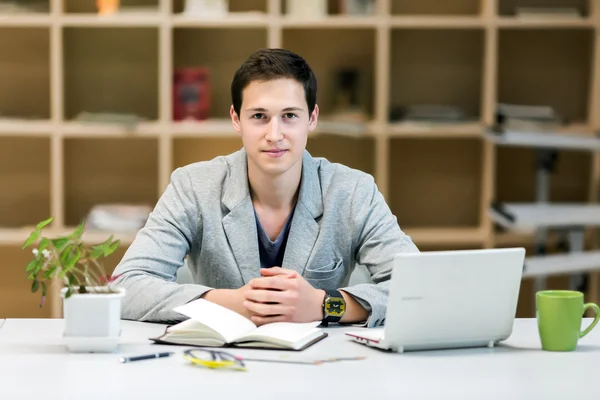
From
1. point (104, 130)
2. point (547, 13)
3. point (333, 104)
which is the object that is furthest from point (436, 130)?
point (104, 130)

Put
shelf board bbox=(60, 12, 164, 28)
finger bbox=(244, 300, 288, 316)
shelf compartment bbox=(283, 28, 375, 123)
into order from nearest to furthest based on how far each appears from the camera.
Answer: finger bbox=(244, 300, 288, 316) → shelf board bbox=(60, 12, 164, 28) → shelf compartment bbox=(283, 28, 375, 123)

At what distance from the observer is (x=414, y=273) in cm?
176

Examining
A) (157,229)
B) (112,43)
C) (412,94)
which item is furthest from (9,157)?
(157,229)

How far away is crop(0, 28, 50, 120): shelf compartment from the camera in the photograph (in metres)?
4.50

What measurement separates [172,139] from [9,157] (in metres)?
0.80

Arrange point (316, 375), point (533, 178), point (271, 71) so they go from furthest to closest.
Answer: point (533, 178) < point (271, 71) < point (316, 375)

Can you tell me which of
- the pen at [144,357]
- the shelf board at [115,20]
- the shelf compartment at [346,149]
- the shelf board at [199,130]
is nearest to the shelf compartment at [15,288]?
the shelf board at [199,130]

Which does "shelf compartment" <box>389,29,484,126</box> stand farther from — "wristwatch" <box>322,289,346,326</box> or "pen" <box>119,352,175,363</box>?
"pen" <box>119,352,175,363</box>

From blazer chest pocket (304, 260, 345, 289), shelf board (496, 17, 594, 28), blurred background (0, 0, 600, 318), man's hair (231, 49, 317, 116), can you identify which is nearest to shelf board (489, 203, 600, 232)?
blurred background (0, 0, 600, 318)

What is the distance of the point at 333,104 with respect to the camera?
4461 millimetres

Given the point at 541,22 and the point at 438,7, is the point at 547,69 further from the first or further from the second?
the point at 438,7

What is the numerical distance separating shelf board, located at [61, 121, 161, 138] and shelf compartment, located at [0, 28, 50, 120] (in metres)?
0.29

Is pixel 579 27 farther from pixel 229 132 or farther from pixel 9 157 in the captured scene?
pixel 9 157

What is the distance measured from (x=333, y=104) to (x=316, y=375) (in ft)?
9.57
